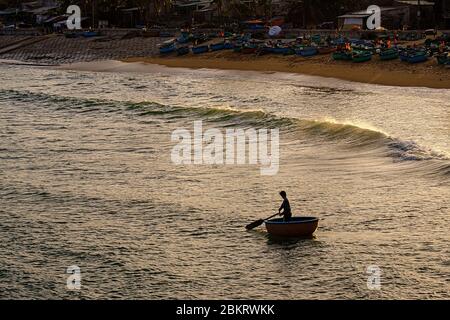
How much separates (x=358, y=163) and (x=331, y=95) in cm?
2251

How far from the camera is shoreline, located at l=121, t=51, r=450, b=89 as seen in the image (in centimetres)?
6438

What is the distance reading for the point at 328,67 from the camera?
74.2 metres

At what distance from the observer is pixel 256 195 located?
3525 cm

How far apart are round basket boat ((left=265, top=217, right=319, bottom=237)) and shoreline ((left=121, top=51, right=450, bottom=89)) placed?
113ft

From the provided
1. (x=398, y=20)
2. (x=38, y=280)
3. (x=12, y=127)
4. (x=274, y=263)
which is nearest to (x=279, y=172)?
(x=274, y=263)

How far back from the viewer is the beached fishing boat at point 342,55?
A: 7326 cm

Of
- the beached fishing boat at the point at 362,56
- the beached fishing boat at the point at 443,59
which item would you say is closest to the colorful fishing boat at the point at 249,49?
the beached fishing boat at the point at 362,56

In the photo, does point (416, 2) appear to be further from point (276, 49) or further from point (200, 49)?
point (200, 49)

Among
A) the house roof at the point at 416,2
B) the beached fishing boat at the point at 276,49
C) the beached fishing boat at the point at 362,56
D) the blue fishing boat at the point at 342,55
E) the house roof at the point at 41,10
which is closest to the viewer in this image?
the beached fishing boat at the point at 362,56

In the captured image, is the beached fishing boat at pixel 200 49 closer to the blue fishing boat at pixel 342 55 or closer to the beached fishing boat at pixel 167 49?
the beached fishing boat at pixel 167 49

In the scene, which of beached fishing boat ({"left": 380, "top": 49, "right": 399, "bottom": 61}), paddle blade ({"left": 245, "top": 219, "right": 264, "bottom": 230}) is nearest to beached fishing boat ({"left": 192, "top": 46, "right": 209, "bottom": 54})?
beached fishing boat ({"left": 380, "top": 49, "right": 399, "bottom": 61})

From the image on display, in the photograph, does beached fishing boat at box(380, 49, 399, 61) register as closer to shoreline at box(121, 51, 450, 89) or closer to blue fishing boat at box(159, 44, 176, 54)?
shoreline at box(121, 51, 450, 89)

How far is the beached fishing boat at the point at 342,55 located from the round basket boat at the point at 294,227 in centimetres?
4532

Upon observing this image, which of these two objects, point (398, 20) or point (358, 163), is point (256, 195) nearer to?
point (358, 163)
